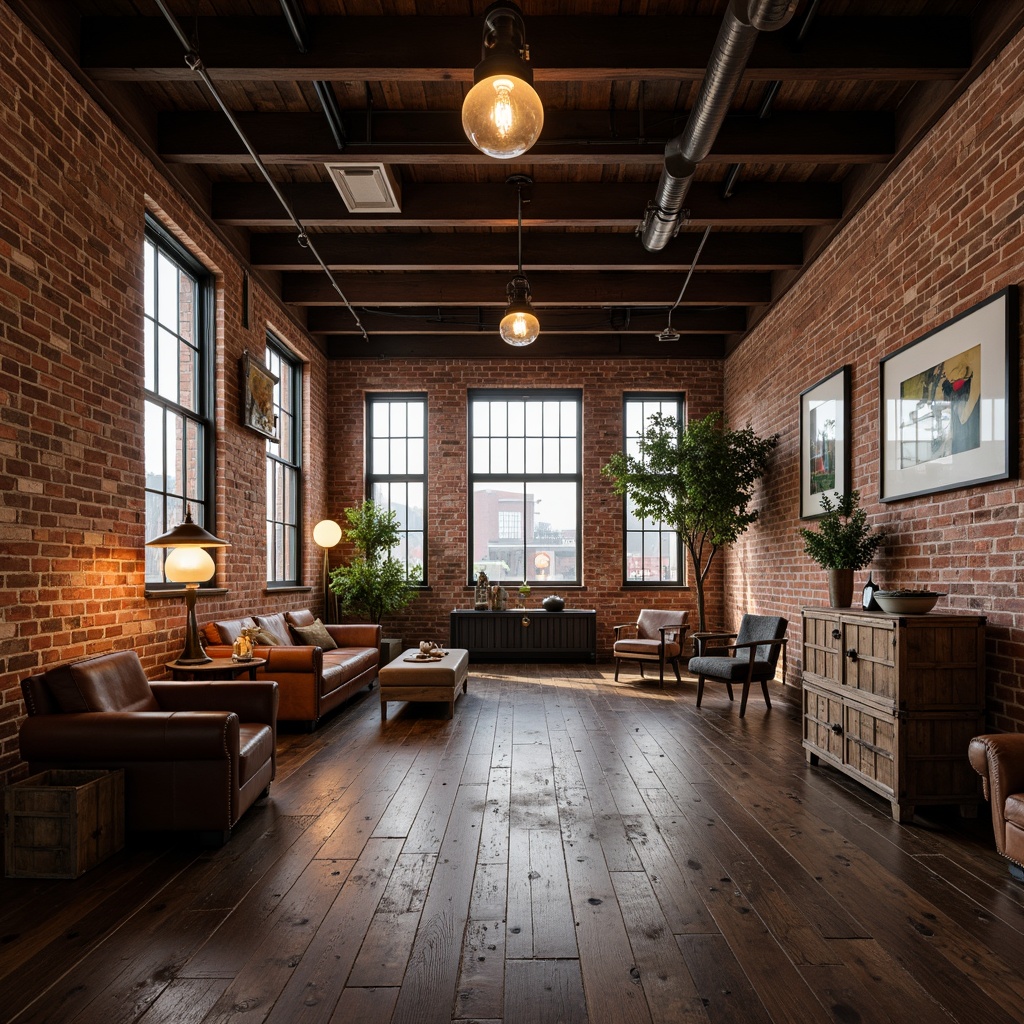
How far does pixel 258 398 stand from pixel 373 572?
103 inches

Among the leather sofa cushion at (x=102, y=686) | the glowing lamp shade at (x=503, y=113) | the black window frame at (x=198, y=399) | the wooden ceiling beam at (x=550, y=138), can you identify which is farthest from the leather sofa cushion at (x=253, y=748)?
the wooden ceiling beam at (x=550, y=138)

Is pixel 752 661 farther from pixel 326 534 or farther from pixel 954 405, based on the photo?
pixel 326 534

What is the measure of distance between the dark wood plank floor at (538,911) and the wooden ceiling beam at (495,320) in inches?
226

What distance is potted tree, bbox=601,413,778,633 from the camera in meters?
7.96

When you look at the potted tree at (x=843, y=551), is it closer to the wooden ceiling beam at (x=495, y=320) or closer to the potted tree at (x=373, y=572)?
the wooden ceiling beam at (x=495, y=320)

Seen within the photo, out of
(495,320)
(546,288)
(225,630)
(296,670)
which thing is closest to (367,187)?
(546,288)

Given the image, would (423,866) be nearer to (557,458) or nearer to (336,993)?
(336,993)

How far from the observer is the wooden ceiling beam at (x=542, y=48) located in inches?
163

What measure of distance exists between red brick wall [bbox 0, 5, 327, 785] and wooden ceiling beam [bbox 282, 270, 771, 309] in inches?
92.6

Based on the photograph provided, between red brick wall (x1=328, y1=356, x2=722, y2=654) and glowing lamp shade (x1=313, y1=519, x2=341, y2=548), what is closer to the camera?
glowing lamp shade (x1=313, y1=519, x2=341, y2=548)

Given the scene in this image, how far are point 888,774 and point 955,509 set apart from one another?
152cm

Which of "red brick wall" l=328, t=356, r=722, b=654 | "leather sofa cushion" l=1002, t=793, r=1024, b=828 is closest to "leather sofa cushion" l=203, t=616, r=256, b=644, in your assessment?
"red brick wall" l=328, t=356, r=722, b=654

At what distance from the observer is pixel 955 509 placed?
4309 millimetres

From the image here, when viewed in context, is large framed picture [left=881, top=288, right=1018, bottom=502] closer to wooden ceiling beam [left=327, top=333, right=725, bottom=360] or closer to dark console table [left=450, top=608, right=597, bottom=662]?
wooden ceiling beam [left=327, top=333, right=725, bottom=360]
